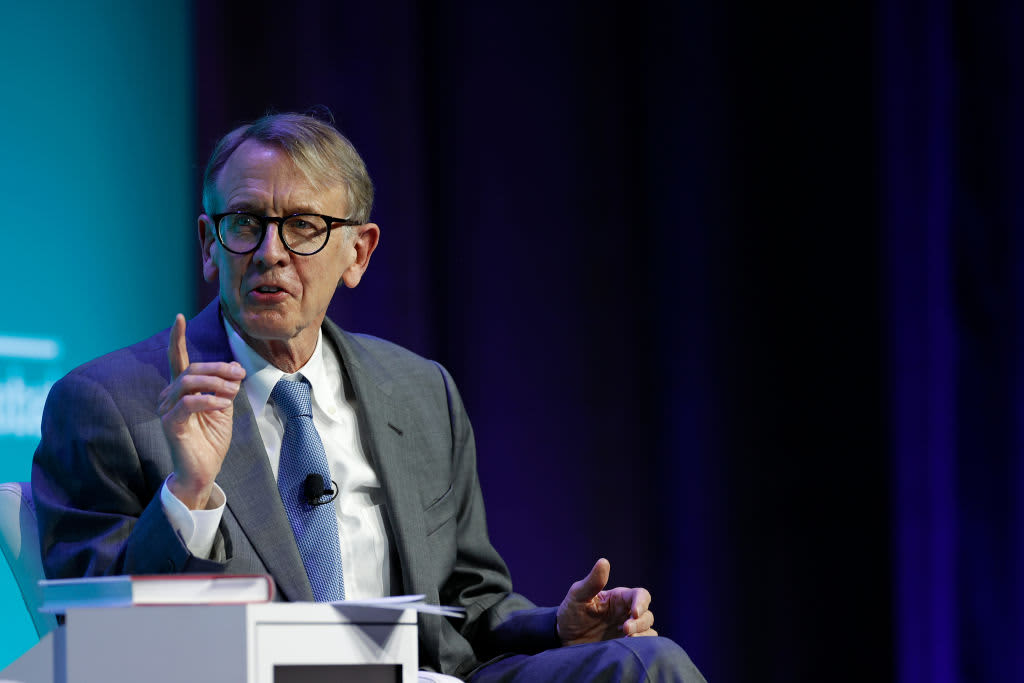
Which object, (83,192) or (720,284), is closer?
(83,192)

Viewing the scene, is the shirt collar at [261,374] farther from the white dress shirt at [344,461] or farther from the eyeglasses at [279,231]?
the eyeglasses at [279,231]

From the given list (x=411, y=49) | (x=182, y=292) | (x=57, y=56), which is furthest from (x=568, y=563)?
(x=57, y=56)

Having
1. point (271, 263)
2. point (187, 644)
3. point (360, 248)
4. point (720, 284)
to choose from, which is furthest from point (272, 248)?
point (720, 284)

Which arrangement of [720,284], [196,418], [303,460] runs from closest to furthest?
[196,418] < [303,460] < [720,284]

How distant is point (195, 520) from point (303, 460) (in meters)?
0.39

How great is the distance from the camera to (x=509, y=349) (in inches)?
116

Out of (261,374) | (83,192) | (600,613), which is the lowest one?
(600,613)

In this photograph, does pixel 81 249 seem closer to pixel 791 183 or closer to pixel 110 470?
pixel 110 470

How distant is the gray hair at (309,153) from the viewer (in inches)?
78.8

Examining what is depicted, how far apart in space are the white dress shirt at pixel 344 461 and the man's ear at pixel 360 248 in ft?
0.49

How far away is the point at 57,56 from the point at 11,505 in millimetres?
1194

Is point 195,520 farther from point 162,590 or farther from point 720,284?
point 720,284

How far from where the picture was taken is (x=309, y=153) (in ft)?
6.59

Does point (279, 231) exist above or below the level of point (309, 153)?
below
